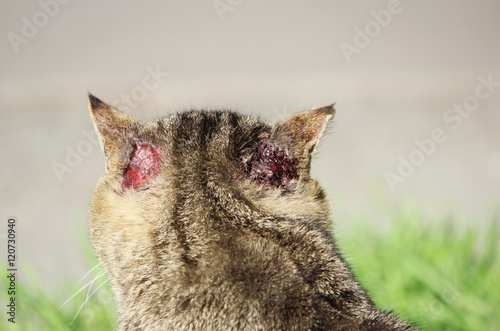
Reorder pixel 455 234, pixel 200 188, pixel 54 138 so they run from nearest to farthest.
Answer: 1. pixel 200 188
2. pixel 455 234
3. pixel 54 138

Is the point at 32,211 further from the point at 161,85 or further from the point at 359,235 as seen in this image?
the point at 359,235

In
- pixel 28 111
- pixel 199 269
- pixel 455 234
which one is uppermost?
pixel 28 111

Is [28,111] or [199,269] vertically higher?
[28,111]

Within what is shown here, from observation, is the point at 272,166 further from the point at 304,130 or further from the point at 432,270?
the point at 432,270

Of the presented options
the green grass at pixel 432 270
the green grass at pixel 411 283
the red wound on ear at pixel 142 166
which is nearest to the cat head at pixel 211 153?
the red wound on ear at pixel 142 166

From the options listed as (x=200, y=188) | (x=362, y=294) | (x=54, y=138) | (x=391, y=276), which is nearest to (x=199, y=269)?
(x=200, y=188)

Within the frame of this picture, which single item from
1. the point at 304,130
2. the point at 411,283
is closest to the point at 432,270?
the point at 411,283

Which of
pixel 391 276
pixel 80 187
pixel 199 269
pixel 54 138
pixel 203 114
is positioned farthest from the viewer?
pixel 54 138

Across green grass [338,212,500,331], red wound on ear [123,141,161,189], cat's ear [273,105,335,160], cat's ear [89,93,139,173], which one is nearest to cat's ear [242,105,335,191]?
cat's ear [273,105,335,160]
